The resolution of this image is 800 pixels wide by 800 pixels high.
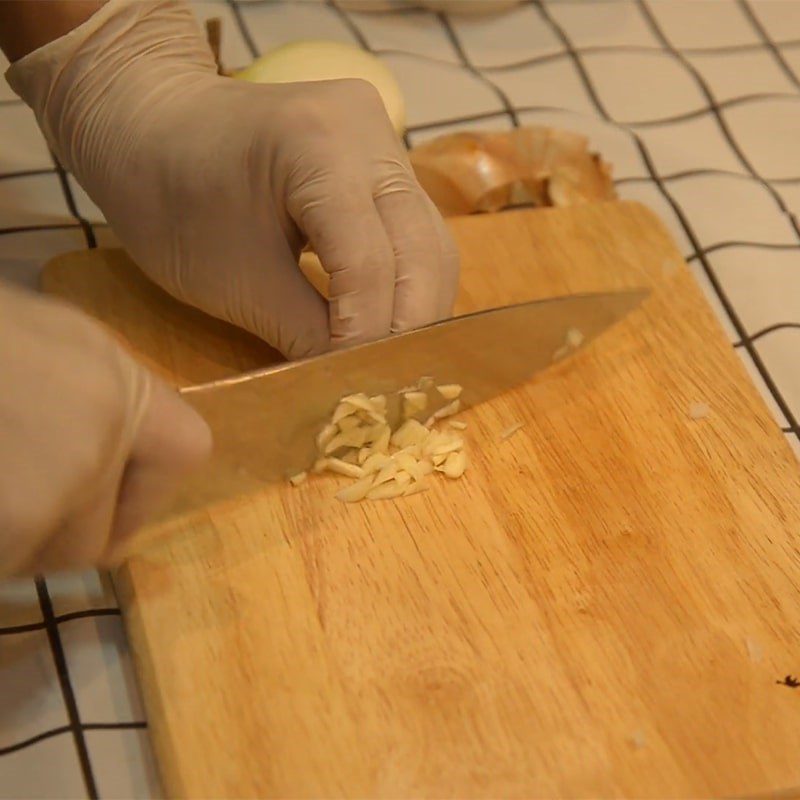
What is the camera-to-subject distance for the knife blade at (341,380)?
93 centimetres

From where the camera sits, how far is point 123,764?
0.85 metres

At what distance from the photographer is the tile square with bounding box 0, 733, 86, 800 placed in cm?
83

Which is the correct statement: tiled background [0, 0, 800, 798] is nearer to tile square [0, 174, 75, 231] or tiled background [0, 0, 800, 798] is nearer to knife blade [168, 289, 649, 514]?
tile square [0, 174, 75, 231]

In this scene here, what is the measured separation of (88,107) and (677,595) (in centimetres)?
80

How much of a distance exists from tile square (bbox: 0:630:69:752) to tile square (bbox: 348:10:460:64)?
1.09 m

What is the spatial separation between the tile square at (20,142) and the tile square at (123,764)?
819 millimetres

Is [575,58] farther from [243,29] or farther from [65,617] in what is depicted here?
[65,617]

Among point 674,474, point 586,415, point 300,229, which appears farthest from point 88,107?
point 674,474

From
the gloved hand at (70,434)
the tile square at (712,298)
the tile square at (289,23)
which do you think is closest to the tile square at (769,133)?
the tile square at (712,298)

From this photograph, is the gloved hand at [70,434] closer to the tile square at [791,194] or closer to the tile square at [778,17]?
the tile square at [791,194]

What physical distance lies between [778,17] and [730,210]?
0.55 m

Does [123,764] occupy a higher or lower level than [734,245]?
lower

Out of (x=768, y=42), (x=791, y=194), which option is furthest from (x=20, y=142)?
(x=768, y=42)

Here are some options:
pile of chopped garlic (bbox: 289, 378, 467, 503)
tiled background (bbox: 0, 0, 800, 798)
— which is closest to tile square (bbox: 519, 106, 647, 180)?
tiled background (bbox: 0, 0, 800, 798)
